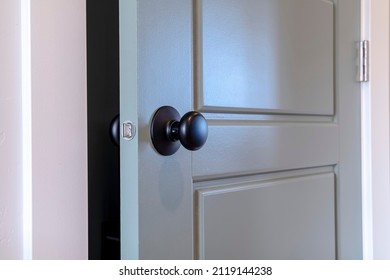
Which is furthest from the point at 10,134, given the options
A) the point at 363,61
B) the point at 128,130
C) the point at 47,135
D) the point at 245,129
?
the point at 363,61

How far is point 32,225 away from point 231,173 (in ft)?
0.99

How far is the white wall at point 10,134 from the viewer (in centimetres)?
49

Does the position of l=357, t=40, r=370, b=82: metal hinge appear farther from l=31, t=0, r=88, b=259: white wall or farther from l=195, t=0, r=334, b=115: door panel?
l=31, t=0, r=88, b=259: white wall

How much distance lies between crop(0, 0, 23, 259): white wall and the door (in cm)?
15

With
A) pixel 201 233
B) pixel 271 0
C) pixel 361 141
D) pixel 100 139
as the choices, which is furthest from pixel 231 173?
pixel 361 141

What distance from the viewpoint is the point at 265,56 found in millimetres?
671

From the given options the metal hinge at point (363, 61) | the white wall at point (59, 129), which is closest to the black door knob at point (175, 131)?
the white wall at point (59, 129)

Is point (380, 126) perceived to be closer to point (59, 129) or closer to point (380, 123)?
point (380, 123)

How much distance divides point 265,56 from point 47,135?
39cm

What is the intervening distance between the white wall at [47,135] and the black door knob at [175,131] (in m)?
0.14

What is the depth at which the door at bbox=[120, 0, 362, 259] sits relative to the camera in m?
0.48

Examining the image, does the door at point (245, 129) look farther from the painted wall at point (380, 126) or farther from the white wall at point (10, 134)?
the white wall at point (10, 134)

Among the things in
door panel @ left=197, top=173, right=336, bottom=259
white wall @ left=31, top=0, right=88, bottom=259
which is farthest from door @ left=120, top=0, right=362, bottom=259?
white wall @ left=31, top=0, right=88, bottom=259

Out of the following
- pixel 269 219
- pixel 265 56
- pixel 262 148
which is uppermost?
pixel 265 56
